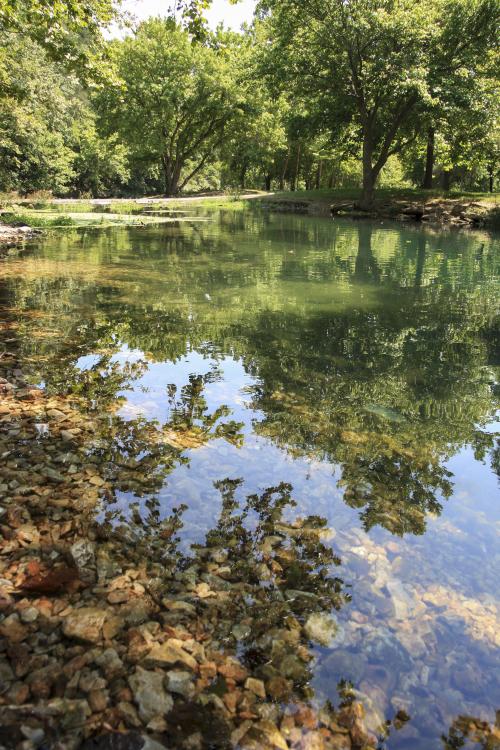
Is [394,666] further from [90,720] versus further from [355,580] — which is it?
[90,720]

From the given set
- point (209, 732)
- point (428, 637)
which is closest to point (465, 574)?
point (428, 637)

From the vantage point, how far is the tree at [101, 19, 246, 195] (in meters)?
49.1

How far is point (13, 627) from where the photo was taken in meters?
2.77

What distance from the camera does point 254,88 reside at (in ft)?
149

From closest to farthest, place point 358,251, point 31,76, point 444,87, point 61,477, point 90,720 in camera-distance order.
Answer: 1. point 90,720
2. point 61,477
3. point 358,251
4. point 31,76
5. point 444,87

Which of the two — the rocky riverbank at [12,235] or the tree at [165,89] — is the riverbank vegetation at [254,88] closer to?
the tree at [165,89]

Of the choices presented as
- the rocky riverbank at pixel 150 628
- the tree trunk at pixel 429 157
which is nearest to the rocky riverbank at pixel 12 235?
the rocky riverbank at pixel 150 628

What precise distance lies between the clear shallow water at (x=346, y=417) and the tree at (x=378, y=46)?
24232 mm

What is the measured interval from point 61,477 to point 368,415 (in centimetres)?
350

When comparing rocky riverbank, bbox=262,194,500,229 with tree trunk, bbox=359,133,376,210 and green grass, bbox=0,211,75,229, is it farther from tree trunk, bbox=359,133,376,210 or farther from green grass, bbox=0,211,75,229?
green grass, bbox=0,211,75,229

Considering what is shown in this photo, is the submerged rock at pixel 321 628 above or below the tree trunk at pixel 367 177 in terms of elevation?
below

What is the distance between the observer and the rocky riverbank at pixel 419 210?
34.1 meters

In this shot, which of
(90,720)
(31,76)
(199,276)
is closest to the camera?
(90,720)

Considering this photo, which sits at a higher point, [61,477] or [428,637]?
[61,477]
